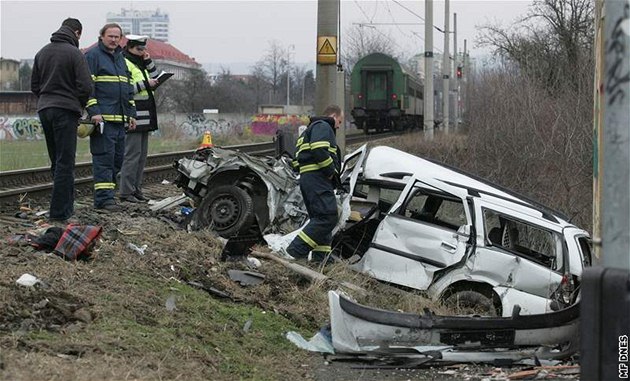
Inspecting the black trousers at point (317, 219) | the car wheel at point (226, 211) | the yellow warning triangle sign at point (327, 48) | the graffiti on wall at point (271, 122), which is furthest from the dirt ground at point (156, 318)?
the graffiti on wall at point (271, 122)

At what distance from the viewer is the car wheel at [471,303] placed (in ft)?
27.0

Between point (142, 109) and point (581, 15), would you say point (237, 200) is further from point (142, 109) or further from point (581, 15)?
point (581, 15)

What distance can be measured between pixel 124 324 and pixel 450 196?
4.24m

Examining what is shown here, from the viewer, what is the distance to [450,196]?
29.1 feet

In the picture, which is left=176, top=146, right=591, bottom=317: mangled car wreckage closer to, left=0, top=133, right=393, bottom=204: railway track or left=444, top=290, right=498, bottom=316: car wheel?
left=444, top=290, right=498, bottom=316: car wheel

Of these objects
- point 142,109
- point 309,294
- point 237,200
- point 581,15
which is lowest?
point 309,294

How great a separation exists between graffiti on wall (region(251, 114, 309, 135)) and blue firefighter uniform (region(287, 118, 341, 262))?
38.0 meters

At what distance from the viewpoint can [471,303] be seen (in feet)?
27.2

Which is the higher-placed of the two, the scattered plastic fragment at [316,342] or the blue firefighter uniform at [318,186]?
the blue firefighter uniform at [318,186]

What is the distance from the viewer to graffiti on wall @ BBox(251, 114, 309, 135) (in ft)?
161

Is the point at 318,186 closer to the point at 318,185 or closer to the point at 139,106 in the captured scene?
the point at 318,185

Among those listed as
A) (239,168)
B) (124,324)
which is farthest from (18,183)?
(124,324)

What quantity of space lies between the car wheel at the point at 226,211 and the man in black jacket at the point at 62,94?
2010 mm

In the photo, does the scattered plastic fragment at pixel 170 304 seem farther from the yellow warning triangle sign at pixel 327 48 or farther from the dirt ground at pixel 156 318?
the yellow warning triangle sign at pixel 327 48
